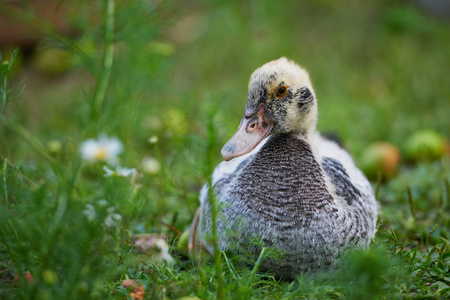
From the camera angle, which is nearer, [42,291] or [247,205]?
[42,291]

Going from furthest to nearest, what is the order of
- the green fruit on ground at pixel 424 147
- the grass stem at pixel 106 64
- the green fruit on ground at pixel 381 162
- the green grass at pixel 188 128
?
1. the green fruit on ground at pixel 424 147
2. the green fruit on ground at pixel 381 162
3. the grass stem at pixel 106 64
4. the green grass at pixel 188 128

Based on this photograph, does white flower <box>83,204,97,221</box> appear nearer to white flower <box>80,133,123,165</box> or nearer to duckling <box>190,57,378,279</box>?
white flower <box>80,133,123,165</box>

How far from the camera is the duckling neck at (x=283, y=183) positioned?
6.45 feet

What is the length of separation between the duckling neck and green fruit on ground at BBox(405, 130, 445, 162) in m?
2.14

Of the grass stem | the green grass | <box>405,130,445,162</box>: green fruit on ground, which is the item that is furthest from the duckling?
<box>405,130,445,162</box>: green fruit on ground

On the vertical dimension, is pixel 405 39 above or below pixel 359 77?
above

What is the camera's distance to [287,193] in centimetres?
201

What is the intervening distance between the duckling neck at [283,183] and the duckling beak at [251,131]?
0.11 metres

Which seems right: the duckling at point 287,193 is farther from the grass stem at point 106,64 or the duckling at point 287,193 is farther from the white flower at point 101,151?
the grass stem at point 106,64

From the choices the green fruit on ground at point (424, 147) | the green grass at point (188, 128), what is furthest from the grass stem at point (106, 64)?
the green fruit on ground at point (424, 147)

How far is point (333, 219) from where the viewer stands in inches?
77.4

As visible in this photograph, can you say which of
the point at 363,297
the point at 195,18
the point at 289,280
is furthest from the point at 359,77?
the point at 363,297

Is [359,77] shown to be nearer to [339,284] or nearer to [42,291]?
[339,284]

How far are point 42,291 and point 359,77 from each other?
211 inches
